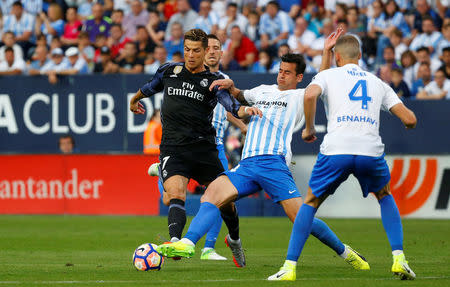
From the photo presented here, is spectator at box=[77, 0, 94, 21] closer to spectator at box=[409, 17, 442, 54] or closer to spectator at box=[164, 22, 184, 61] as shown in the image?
spectator at box=[164, 22, 184, 61]

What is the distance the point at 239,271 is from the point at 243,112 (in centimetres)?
153

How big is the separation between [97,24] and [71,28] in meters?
0.66

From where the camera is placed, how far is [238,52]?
20047 millimetres

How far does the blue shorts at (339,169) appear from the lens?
7562 millimetres

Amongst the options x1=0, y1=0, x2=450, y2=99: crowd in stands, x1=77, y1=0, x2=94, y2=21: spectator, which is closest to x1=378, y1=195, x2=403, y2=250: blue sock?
x1=0, y1=0, x2=450, y2=99: crowd in stands

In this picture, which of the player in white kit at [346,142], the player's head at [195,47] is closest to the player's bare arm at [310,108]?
the player in white kit at [346,142]

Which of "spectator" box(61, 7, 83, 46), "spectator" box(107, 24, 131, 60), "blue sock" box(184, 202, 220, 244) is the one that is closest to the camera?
"blue sock" box(184, 202, 220, 244)

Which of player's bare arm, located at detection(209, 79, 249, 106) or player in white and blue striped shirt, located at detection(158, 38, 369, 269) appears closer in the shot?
player in white and blue striped shirt, located at detection(158, 38, 369, 269)

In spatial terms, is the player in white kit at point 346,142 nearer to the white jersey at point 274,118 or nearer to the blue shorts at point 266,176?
the blue shorts at point 266,176

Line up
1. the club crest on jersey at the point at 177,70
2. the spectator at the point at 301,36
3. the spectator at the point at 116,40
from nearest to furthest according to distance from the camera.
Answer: the club crest on jersey at the point at 177,70
the spectator at the point at 301,36
the spectator at the point at 116,40

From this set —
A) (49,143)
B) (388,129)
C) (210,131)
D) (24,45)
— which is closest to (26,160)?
(49,143)

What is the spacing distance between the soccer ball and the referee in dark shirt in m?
0.75

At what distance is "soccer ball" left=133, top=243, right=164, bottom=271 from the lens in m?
8.36

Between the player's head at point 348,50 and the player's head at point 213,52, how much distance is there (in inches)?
102
